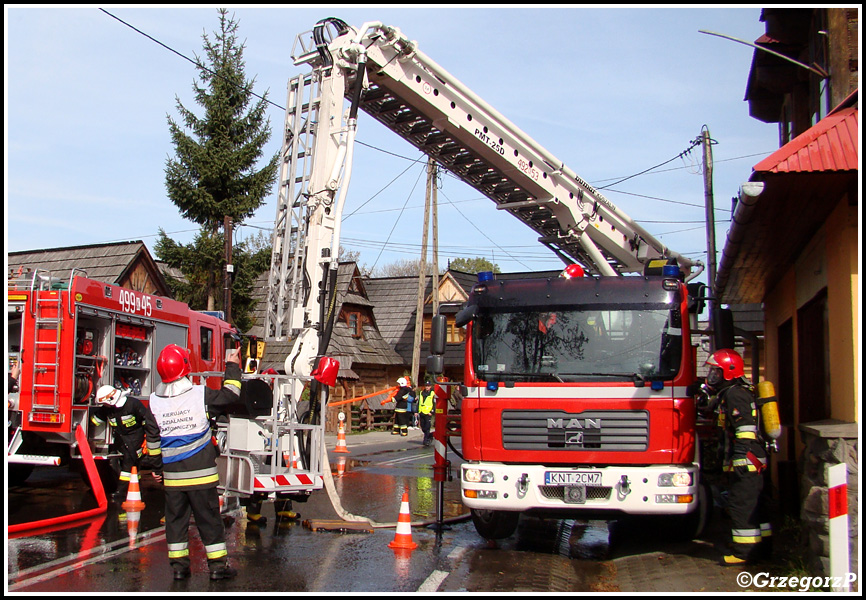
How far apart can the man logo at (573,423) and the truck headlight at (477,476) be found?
28.3 inches

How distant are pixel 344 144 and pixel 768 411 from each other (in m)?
5.20

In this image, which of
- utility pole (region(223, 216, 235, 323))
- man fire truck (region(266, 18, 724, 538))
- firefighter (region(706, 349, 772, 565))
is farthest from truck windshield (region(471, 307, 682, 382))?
utility pole (region(223, 216, 235, 323))

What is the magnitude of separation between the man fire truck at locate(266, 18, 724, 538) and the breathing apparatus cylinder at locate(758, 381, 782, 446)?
64cm

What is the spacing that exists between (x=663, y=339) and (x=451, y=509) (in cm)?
426

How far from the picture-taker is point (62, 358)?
9.77 m

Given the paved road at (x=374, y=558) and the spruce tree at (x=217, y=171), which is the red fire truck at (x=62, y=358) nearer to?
the paved road at (x=374, y=558)

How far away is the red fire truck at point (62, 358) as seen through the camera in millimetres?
9742

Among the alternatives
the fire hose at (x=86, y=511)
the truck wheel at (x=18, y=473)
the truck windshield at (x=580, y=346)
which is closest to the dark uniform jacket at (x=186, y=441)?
the truck windshield at (x=580, y=346)

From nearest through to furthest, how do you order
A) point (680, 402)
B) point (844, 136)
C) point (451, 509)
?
1. point (844, 136)
2. point (680, 402)
3. point (451, 509)

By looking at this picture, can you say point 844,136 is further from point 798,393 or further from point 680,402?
point 798,393

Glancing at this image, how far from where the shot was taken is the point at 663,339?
7.27 metres

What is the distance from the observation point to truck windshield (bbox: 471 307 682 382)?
7.20 m

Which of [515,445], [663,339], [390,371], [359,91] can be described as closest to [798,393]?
[663,339]

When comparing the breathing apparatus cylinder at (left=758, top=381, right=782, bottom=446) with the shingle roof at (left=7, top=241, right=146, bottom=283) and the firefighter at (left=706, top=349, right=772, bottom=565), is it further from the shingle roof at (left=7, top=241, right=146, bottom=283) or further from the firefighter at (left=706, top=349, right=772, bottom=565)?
the shingle roof at (left=7, top=241, right=146, bottom=283)
